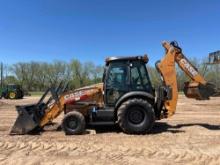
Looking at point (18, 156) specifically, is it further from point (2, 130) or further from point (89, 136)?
point (2, 130)

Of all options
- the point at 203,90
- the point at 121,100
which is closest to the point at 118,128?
the point at 121,100

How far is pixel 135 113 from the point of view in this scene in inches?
390

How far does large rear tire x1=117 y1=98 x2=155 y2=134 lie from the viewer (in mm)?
9766

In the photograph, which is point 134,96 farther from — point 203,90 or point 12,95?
point 12,95

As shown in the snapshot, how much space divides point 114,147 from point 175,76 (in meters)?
3.80

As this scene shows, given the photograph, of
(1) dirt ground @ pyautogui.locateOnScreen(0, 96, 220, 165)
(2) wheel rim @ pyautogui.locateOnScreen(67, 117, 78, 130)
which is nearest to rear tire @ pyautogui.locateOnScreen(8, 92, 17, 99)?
(1) dirt ground @ pyautogui.locateOnScreen(0, 96, 220, 165)

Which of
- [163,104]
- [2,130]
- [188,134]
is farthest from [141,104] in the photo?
[2,130]

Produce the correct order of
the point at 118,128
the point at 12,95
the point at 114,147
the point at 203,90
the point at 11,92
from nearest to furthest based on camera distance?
the point at 114,147, the point at 203,90, the point at 118,128, the point at 12,95, the point at 11,92

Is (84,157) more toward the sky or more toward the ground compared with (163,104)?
more toward the ground

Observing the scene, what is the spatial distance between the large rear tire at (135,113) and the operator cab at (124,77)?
47 cm

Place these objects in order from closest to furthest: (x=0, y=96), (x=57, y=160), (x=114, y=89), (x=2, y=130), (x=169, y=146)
Result: 1. (x=57, y=160)
2. (x=169, y=146)
3. (x=114, y=89)
4. (x=2, y=130)
5. (x=0, y=96)

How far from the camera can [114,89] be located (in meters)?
10.1

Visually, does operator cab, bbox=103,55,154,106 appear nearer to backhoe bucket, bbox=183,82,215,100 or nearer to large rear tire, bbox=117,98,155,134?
large rear tire, bbox=117,98,155,134

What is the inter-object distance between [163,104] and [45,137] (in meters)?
3.77
